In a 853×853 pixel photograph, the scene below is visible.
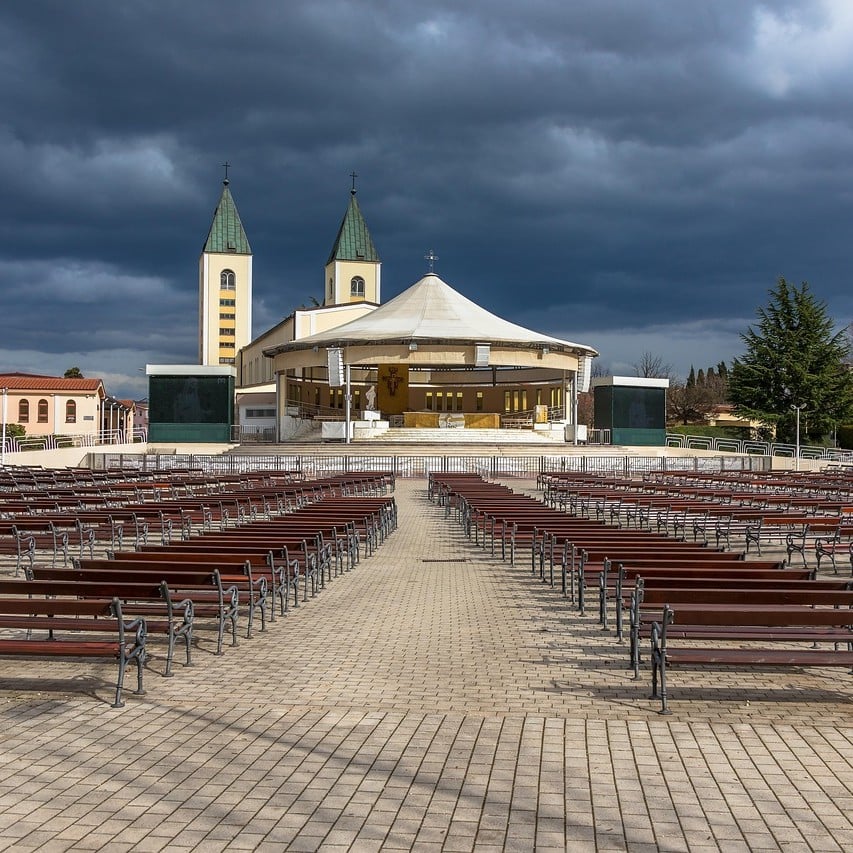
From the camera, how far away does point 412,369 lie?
63.0m

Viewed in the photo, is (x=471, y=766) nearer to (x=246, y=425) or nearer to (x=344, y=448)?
(x=344, y=448)

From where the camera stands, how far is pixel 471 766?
4.61 metres

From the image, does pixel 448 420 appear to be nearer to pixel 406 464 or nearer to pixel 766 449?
pixel 406 464

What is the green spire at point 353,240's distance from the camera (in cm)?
10031

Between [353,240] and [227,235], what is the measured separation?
50.6 feet

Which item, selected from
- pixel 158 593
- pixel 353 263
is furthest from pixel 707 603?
pixel 353 263

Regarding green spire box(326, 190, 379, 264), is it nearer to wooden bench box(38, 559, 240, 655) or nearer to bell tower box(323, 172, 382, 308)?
bell tower box(323, 172, 382, 308)

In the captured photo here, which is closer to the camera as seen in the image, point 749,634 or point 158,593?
point 749,634

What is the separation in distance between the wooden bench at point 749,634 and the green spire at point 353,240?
316 ft

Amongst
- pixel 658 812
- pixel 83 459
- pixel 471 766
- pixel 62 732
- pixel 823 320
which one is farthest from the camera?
pixel 823 320

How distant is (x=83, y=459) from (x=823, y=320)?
49675 mm

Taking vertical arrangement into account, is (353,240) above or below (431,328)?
above

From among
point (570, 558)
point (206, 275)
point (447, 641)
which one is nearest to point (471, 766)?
point (447, 641)

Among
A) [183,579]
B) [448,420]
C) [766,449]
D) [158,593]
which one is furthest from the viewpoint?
[448,420]
